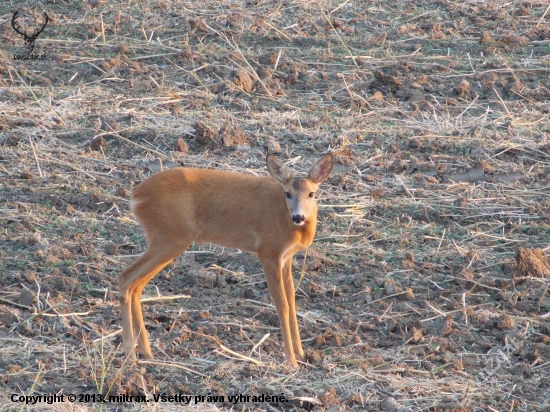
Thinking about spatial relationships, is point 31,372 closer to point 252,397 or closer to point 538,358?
point 252,397

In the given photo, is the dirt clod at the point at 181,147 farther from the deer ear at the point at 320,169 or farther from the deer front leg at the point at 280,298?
the deer front leg at the point at 280,298

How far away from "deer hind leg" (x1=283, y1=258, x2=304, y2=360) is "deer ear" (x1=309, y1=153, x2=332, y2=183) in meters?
0.68

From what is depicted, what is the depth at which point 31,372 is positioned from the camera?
6.30m

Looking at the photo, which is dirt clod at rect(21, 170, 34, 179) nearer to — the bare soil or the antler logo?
the bare soil

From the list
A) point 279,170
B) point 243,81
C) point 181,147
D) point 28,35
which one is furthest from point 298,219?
point 28,35


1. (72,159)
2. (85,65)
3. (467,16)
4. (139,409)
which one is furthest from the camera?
(467,16)

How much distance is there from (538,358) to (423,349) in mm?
861

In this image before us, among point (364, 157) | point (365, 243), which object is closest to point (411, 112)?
point (364, 157)

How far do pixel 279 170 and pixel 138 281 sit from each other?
4.51 ft

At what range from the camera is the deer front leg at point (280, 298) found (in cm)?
673

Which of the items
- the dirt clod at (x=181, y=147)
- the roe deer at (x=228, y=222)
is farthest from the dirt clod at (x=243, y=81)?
the roe deer at (x=228, y=222)

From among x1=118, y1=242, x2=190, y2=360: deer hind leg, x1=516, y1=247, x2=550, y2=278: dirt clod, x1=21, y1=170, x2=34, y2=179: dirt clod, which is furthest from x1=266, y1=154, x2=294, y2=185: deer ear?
x1=21, y1=170, x2=34, y2=179: dirt clod

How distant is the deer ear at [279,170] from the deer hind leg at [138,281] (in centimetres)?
90

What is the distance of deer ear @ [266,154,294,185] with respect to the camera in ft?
22.9
